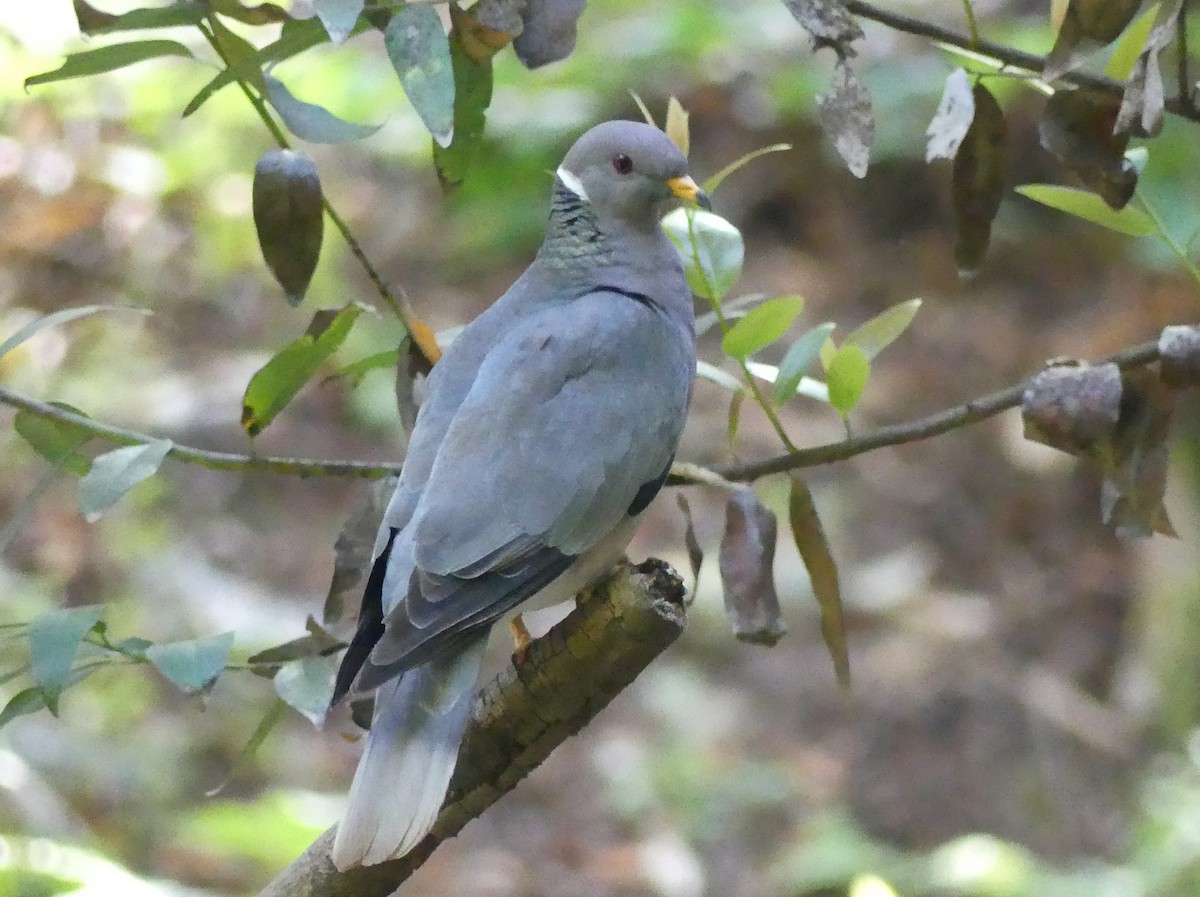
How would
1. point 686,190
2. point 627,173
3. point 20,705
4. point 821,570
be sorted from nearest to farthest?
point 20,705 → point 821,570 → point 686,190 → point 627,173

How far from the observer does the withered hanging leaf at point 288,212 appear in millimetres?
1631

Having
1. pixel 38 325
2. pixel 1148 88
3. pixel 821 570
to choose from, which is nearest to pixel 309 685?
pixel 38 325

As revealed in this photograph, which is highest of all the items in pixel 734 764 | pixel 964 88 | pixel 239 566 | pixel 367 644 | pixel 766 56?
pixel 964 88

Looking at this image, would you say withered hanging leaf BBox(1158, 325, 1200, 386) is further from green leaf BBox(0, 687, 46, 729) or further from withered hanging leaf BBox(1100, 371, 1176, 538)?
green leaf BBox(0, 687, 46, 729)

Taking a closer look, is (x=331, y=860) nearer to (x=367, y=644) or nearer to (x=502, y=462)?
(x=367, y=644)

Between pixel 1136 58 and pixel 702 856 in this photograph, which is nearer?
pixel 1136 58

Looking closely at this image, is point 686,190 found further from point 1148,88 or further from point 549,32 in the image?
point 1148,88

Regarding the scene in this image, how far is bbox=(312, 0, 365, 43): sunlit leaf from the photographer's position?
4.44ft

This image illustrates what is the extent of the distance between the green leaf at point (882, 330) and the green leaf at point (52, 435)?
0.94 meters

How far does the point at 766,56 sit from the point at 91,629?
17.3 ft

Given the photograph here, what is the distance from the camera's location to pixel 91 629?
5.06ft

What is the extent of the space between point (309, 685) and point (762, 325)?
67 centimetres

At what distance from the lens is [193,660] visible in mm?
1544

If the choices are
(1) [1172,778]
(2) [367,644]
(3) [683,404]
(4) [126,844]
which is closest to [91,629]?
(2) [367,644]
